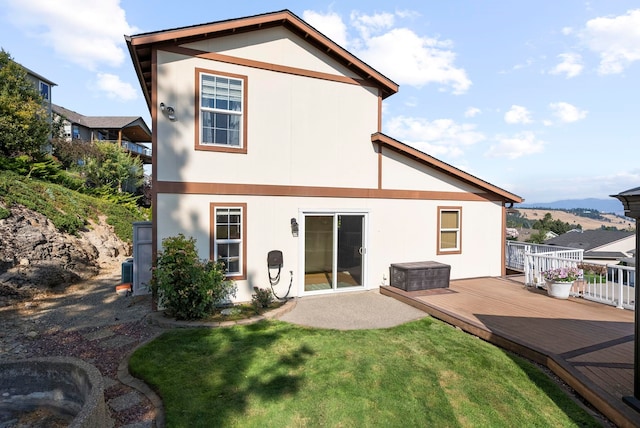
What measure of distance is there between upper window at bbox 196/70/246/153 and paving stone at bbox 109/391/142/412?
5076 millimetres

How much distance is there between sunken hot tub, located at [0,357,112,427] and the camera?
3702 mm

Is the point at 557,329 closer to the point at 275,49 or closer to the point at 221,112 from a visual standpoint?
the point at 221,112

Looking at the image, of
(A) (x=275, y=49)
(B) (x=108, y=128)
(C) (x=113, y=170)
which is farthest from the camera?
(B) (x=108, y=128)

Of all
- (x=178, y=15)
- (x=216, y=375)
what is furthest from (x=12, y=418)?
(x=178, y=15)

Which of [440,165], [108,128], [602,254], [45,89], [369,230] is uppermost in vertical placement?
[45,89]

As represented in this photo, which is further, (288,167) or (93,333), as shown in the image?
(288,167)

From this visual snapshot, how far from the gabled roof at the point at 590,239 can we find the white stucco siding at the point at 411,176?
139 ft

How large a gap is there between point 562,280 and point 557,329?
2.76 metres

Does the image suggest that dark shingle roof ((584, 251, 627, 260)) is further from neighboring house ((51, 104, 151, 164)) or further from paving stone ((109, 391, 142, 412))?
neighboring house ((51, 104, 151, 164))

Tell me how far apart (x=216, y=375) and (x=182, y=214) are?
3.93 m

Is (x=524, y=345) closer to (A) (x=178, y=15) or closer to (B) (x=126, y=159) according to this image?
(A) (x=178, y=15)

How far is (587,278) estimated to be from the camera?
9.25 metres

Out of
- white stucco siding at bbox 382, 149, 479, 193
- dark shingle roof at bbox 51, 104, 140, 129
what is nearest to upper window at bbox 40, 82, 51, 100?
dark shingle roof at bbox 51, 104, 140, 129

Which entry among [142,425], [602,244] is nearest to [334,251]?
[142,425]
